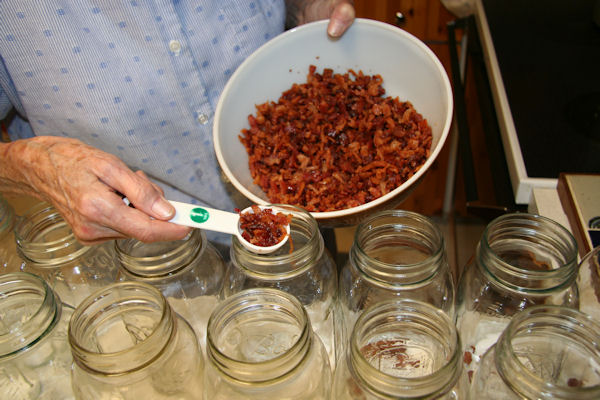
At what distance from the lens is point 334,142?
3.87 ft

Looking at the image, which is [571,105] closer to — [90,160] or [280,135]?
[280,135]

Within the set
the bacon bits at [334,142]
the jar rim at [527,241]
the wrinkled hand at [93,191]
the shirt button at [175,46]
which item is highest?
the shirt button at [175,46]

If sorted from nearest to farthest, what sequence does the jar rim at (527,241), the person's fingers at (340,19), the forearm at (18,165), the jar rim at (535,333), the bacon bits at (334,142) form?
the jar rim at (535,333)
the jar rim at (527,241)
the forearm at (18,165)
the bacon bits at (334,142)
the person's fingers at (340,19)

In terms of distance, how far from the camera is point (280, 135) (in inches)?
47.5

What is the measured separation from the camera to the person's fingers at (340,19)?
3.89 ft

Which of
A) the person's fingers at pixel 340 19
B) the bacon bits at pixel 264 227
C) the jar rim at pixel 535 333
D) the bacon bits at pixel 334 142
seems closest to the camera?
the jar rim at pixel 535 333

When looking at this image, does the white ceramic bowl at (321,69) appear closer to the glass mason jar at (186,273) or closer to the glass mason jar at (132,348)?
the glass mason jar at (186,273)

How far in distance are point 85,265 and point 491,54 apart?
1.41 metres

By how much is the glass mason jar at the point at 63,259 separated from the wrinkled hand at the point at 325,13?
2.46 feet

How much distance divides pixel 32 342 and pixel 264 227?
380 mm

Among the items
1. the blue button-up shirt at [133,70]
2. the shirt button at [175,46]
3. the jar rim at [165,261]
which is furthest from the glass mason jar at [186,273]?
the shirt button at [175,46]

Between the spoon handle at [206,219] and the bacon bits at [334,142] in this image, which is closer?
the spoon handle at [206,219]

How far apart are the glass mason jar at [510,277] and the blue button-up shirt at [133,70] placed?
2.55 feet

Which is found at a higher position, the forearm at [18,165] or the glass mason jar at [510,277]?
the forearm at [18,165]
